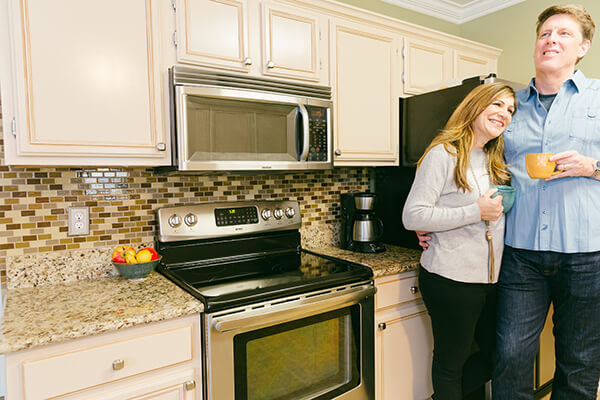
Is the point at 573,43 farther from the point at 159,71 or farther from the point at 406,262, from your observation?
the point at 159,71

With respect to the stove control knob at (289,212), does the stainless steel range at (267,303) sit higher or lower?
lower

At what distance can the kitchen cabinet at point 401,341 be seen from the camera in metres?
1.80

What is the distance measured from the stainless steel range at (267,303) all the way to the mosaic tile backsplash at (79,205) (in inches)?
4.3

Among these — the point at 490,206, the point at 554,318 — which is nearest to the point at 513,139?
the point at 490,206

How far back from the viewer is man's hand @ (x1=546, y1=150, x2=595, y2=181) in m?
1.38

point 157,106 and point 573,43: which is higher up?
point 573,43

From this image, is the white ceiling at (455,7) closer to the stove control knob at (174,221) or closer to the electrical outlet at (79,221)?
the stove control knob at (174,221)

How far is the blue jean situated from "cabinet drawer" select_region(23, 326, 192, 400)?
1242 mm

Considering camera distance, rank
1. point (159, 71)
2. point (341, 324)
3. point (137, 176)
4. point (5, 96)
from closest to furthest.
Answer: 1. point (5, 96)
2. point (159, 71)
3. point (341, 324)
4. point (137, 176)

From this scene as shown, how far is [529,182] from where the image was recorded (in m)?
1.54

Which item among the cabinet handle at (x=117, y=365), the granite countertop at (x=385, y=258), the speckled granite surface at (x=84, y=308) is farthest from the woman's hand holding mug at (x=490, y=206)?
the cabinet handle at (x=117, y=365)

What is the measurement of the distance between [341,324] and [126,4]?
1.49 metres

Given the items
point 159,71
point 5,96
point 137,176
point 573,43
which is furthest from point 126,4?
point 573,43

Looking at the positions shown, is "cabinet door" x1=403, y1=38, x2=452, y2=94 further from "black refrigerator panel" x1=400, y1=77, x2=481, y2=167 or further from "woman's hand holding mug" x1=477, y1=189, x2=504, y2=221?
"woman's hand holding mug" x1=477, y1=189, x2=504, y2=221
